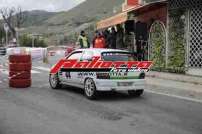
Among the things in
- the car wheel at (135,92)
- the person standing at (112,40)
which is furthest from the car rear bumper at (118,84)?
the person standing at (112,40)

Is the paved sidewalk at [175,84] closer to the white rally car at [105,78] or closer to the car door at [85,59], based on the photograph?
the white rally car at [105,78]

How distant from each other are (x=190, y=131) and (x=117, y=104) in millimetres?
3591

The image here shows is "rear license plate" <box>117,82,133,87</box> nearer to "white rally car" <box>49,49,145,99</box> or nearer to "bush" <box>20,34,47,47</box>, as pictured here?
"white rally car" <box>49,49,145,99</box>

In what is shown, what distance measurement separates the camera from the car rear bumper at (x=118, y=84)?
12602 mm

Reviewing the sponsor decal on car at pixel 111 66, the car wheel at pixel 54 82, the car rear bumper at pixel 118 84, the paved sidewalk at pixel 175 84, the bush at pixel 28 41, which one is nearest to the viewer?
the car rear bumper at pixel 118 84

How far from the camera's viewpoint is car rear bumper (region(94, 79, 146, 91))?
1260cm

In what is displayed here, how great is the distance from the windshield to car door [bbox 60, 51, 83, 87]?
109 cm

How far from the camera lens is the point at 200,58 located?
1838 centimetres

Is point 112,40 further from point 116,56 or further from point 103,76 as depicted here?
point 103,76

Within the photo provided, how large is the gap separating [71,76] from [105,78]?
6.01 ft

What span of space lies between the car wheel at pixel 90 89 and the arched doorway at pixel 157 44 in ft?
26.6

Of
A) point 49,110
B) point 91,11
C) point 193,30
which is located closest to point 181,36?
point 193,30

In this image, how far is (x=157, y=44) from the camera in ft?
70.5

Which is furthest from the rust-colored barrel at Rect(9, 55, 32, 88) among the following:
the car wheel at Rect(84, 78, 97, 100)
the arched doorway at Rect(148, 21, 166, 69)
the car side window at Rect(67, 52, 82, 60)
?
the arched doorway at Rect(148, 21, 166, 69)
